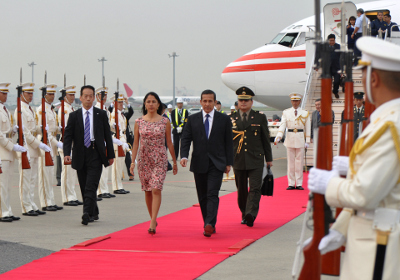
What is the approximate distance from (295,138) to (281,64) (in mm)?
6575

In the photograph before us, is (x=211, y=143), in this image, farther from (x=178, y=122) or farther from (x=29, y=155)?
(x=178, y=122)

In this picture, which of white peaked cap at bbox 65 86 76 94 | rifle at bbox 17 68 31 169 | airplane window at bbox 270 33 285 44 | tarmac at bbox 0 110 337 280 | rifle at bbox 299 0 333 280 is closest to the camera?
rifle at bbox 299 0 333 280

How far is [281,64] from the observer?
18828mm

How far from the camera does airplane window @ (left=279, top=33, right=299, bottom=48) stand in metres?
18.9

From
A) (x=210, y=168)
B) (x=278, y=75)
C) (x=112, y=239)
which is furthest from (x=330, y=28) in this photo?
(x=112, y=239)

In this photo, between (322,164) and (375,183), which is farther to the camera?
(322,164)

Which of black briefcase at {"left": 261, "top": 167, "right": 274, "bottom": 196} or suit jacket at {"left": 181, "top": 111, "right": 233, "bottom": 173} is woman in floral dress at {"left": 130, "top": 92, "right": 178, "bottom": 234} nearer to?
suit jacket at {"left": 181, "top": 111, "right": 233, "bottom": 173}

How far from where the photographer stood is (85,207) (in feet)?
28.0

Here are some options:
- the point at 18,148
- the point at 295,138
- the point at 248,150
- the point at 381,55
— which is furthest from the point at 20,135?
the point at 381,55

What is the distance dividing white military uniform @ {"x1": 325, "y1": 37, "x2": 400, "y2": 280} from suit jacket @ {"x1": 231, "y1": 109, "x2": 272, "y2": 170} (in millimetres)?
5731

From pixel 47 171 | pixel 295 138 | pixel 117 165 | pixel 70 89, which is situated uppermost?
pixel 70 89

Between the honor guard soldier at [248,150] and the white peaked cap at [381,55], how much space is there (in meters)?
5.76

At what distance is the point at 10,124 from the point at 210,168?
3.00m

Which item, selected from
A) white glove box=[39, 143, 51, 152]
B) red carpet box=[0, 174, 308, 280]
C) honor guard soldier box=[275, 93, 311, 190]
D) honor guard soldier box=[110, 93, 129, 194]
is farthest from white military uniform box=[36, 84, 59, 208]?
honor guard soldier box=[275, 93, 311, 190]
